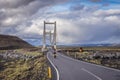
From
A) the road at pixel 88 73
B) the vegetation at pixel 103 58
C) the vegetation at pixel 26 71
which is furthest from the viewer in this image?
the vegetation at pixel 103 58

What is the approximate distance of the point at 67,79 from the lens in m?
21.8

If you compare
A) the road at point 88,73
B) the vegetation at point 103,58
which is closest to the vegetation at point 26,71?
the road at point 88,73

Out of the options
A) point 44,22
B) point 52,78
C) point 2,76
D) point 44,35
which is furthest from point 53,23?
point 52,78

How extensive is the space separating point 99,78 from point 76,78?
66.0 inches

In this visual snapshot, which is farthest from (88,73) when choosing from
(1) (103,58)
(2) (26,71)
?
(1) (103,58)

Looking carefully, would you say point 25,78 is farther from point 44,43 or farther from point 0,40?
point 0,40

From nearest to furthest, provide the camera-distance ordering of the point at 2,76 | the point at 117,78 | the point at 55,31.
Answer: the point at 117,78 → the point at 2,76 → the point at 55,31

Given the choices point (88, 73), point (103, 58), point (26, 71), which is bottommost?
point (26, 71)

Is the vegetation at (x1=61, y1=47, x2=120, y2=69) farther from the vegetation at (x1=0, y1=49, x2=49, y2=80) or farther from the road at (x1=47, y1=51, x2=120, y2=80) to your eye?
the vegetation at (x1=0, y1=49, x2=49, y2=80)

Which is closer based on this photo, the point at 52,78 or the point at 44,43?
the point at 52,78

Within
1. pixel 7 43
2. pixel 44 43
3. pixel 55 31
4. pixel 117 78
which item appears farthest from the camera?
pixel 7 43

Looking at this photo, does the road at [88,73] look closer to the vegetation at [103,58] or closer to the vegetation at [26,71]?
Result: the vegetation at [26,71]

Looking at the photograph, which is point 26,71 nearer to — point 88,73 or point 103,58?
point 88,73

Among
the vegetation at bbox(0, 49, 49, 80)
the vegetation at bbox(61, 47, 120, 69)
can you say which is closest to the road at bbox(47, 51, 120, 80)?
the vegetation at bbox(0, 49, 49, 80)
